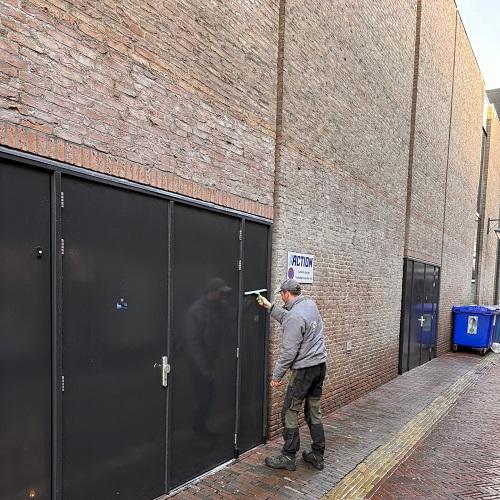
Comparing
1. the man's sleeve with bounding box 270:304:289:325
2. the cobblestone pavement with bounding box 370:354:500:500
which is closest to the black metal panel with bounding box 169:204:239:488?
the man's sleeve with bounding box 270:304:289:325

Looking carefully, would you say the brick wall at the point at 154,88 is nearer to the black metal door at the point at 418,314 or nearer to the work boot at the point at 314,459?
the work boot at the point at 314,459

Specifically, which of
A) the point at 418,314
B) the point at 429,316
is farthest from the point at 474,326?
the point at 418,314

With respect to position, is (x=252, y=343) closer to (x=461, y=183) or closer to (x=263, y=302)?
(x=263, y=302)

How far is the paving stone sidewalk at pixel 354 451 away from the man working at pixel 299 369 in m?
0.19

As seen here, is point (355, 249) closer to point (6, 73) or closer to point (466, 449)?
point (466, 449)

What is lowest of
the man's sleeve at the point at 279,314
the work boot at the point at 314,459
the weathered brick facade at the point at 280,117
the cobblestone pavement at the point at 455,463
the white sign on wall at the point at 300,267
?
the cobblestone pavement at the point at 455,463

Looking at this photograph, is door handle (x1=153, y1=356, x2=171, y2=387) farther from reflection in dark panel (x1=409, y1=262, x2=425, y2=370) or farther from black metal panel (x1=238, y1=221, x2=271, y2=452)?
reflection in dark panel (x1=409, y1=262, x2=425, y2=370)

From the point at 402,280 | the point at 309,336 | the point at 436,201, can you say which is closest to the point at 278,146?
the point at 309,336

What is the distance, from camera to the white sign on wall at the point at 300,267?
5.56 metres

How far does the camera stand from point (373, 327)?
8.20 m

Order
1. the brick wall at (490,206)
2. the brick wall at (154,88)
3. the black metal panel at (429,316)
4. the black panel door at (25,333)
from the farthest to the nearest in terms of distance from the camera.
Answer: the brick wall at (490,206) < the black metal panel at (429,316) < the brick wall at (154,88) < the black panel door at (25,333)

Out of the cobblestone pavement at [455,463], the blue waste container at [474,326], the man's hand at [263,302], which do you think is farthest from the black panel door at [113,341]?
the blue waste container at [474,326]

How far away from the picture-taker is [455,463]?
5043 mm

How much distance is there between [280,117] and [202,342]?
117 inches
